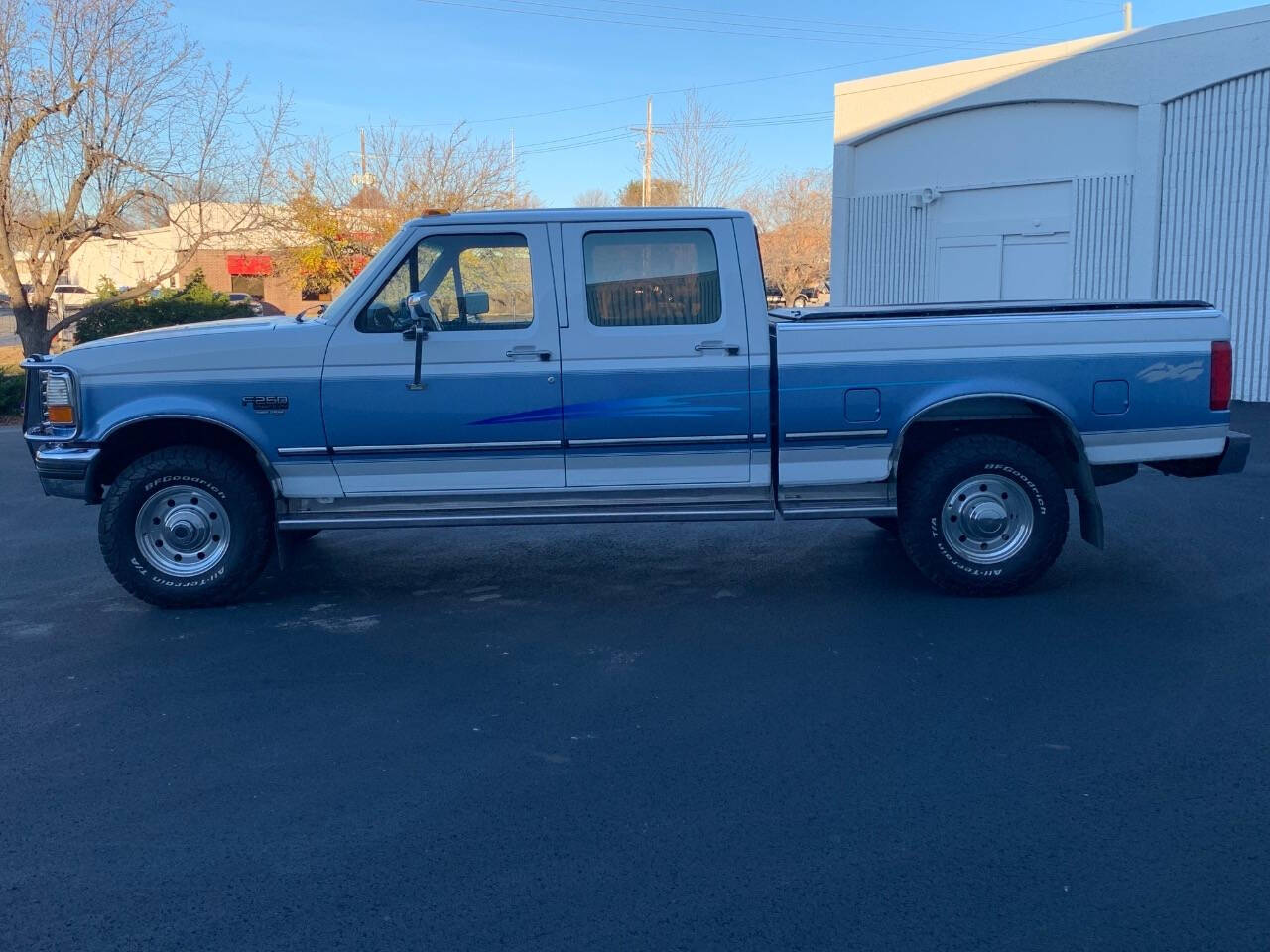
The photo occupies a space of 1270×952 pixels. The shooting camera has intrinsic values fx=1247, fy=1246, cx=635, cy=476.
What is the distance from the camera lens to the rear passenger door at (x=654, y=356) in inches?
276

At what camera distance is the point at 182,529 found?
7.13 metres

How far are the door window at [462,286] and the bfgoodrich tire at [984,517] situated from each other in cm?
253

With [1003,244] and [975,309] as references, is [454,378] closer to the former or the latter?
[975,309]

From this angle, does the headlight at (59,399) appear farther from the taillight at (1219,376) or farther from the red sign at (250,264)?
the red sign at (250,264)

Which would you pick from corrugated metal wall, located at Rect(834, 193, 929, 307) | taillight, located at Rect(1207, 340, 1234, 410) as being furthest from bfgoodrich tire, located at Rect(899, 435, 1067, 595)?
corrugated metal wall, located at Rect(834, 193, 929, 307)

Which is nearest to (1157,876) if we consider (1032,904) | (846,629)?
(1032,904)

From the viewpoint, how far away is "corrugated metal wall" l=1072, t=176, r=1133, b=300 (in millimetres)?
19125

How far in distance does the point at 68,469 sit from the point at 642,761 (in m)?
4.00

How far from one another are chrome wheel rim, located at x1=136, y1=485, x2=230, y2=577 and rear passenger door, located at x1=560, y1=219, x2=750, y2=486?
2.04 meters

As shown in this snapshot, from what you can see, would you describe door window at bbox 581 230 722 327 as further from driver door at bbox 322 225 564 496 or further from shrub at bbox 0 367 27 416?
shrub at bbox 0 367 27 416

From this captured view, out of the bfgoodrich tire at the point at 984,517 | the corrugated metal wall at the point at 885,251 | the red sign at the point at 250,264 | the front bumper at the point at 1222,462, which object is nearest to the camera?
the bfgoodrich tire at the point at 984,517

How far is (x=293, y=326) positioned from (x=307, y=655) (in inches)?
77.3

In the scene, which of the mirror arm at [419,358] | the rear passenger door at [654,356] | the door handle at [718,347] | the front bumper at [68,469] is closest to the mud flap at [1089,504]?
the rear passenger door at [654,356]

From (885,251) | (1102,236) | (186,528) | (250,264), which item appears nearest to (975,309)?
(186,528)
